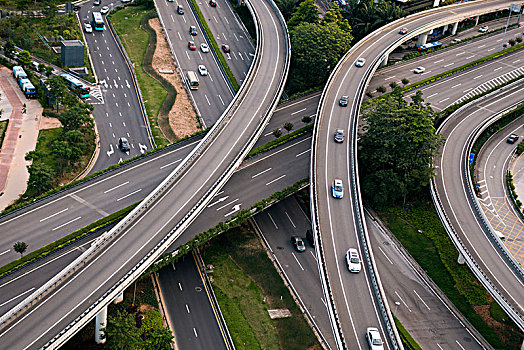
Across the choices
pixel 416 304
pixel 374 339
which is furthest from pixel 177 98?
pixel 374 339

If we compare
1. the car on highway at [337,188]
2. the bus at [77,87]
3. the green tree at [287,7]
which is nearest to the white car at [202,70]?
the bus at [77,87]

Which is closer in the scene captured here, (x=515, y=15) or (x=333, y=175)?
(x=333, y=175)

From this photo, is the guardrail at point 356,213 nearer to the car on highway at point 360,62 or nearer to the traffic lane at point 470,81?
the car on highway at point 360,62

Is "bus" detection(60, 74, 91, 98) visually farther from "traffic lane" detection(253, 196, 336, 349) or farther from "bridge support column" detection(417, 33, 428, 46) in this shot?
"bridge support column" detection(417, 33, 428, 46)

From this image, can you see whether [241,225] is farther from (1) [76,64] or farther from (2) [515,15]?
(2) [515,15]

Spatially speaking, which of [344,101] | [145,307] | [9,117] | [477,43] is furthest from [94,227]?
[477,43]

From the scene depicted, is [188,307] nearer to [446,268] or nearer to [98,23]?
[446,268]

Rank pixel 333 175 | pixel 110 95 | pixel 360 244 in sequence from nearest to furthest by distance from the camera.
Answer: pixel 360 244
pixel 333 175
pixel 110 95

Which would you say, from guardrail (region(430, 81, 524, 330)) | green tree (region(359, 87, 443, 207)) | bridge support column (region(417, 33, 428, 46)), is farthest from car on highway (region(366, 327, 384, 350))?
bridge support column (region(417, 33, 428, 46))
